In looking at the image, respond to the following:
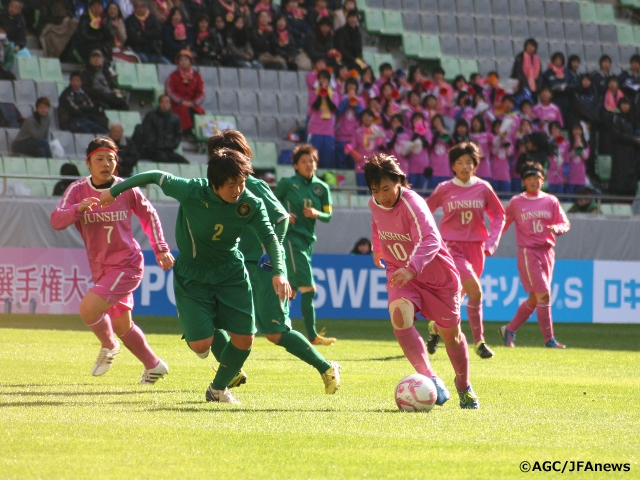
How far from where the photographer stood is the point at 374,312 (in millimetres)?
19594

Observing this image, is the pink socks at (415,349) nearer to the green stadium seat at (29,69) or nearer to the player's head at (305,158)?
the player's head at (305,158)

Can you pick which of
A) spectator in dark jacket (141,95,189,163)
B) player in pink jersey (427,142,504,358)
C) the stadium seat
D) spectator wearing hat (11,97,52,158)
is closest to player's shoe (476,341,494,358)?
player in pink jersey (427,142,504,358)

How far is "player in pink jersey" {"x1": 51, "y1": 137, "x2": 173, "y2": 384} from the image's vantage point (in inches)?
366

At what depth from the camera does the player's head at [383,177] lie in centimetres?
754

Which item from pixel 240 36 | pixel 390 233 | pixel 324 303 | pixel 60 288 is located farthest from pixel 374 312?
pixel 390 233

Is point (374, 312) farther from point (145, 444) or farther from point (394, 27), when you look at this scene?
point (145, 444)


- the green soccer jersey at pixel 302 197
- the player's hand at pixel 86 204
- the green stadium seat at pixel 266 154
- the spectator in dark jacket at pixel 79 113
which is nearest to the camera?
the player's hand at pixel 86 204

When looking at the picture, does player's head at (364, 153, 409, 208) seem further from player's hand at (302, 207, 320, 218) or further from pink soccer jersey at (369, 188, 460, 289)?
player's hand at (302, 207, 320, 218)

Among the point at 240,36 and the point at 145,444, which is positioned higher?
the point at 240,36

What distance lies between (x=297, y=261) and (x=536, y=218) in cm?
365

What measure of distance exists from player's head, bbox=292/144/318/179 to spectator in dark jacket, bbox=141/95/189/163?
295 inches

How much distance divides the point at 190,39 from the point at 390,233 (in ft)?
51.2

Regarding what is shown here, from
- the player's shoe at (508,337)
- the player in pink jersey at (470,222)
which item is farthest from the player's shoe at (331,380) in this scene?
the player's shoe at (508,337)

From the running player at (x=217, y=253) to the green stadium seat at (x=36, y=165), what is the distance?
1208cm
